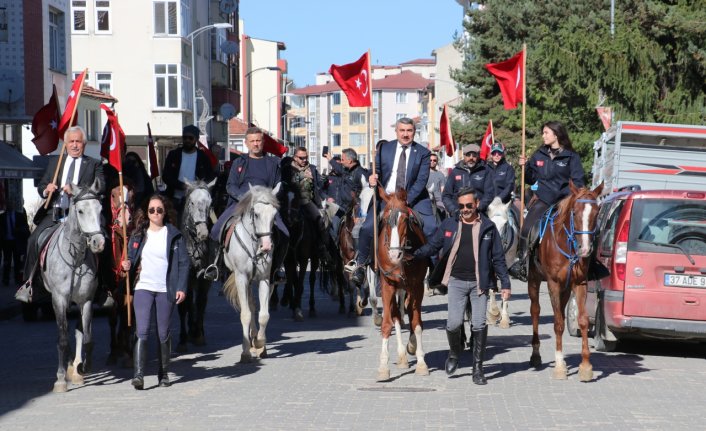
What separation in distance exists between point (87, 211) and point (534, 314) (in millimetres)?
4892

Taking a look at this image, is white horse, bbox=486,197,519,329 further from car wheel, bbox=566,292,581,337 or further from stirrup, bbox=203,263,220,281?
stirrup, bbox=203,263,220,281

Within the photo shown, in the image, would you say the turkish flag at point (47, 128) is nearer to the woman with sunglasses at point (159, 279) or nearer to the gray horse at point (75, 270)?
the gray horse at point (75, 270)

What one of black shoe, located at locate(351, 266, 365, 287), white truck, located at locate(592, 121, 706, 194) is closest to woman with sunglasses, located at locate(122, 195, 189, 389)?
black shoe, located at locate(351, 266, 365, 287)

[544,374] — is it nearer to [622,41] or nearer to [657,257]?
[657,257]

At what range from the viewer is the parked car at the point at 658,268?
14.8 meters

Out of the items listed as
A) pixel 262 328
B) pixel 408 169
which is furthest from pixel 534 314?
pixel 262 328

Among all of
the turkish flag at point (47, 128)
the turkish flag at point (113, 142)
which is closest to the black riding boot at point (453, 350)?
the turkish flag at point (113, 142)

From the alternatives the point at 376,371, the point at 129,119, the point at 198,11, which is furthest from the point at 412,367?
the point at 198,11

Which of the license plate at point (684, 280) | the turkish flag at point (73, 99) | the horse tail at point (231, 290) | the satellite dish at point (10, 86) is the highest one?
the satellite dish at point (10, 86)

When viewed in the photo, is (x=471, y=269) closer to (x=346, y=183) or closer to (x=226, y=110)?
(x=346, y=183)

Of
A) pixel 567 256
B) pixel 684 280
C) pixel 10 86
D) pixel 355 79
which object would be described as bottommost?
pixel 684 280

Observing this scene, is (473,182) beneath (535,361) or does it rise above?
above

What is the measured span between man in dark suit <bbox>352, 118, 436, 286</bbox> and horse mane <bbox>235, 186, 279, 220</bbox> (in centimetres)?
112

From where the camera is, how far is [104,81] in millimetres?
62219
